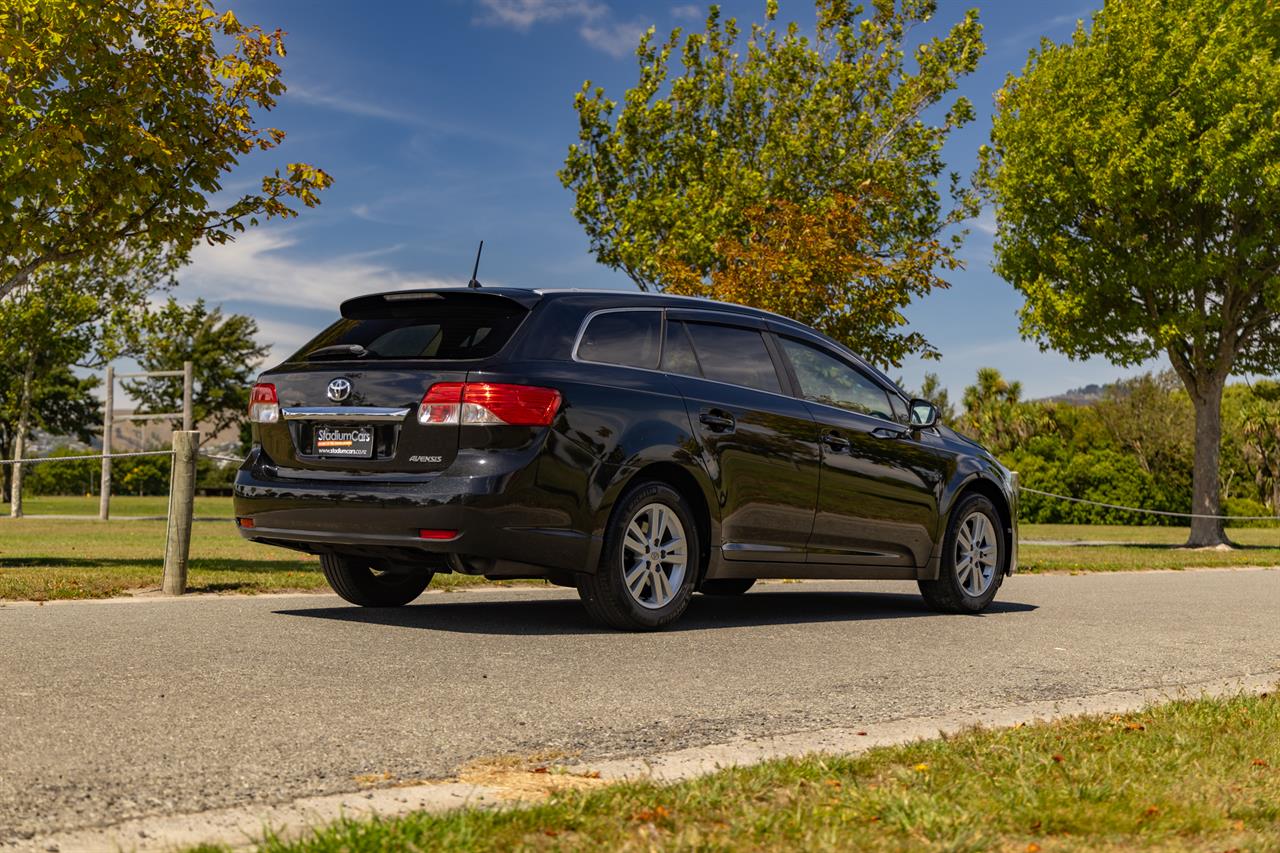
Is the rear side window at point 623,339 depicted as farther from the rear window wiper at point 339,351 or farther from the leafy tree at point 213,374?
the leafy tree at point 213,374

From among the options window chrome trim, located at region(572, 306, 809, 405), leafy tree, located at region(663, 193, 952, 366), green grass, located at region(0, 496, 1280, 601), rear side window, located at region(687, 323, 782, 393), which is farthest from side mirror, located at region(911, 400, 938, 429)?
leafy tree, located at region(663, 193, 952, 366)

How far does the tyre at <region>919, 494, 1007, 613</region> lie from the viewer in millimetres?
9883

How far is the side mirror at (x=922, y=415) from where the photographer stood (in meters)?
9.81

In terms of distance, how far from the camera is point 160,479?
65.5m

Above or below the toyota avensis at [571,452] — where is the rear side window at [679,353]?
above

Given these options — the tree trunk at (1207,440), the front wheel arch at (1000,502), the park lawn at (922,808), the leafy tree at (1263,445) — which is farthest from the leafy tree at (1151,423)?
the park lawn at (922,808)

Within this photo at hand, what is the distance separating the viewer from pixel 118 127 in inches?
526

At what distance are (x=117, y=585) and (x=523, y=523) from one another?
4.23 meters

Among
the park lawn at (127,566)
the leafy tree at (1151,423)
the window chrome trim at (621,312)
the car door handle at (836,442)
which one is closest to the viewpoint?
the window chrome trim at (621,312)

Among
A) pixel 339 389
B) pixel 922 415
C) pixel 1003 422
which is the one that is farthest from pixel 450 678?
pixel 1003 422

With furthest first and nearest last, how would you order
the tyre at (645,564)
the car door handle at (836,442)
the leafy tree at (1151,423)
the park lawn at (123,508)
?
the leafy tree at (1151,423) < the park lawn at (123,508) < the car door handle at (836,442) < the tyre at (645,564)

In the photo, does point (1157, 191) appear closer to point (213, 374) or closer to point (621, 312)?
point (621, 312)

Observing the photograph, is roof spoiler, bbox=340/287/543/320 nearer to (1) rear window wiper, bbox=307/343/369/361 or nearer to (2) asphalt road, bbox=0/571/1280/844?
(1) rear window wiper, bbox=307/343/369/361

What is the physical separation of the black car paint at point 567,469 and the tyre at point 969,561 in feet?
2.92
